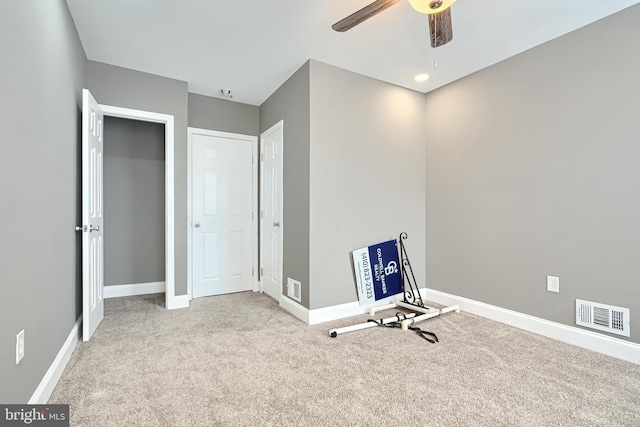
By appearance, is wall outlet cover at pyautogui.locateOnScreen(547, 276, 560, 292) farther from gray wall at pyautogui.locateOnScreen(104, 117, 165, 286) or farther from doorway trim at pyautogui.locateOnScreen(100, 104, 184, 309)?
gray wall at pyautogui.locateOnScreen(104, 117, 165, 286)

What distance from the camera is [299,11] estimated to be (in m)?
2.27

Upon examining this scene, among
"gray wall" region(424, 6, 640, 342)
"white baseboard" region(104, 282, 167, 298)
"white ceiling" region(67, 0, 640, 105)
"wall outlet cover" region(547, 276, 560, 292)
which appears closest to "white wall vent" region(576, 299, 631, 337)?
"gray wall" region(424, 6, 640, 342)

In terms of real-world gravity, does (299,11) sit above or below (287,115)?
above

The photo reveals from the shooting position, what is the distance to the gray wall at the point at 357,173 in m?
Result: 3.02

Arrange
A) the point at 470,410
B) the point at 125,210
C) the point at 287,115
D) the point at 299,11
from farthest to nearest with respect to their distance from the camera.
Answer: the point at 125,210 → the point at 287,115 → the point at 299,11 → the point at 470,410

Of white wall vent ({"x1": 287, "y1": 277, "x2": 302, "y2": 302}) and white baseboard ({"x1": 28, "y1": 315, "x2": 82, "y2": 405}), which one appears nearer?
white baseboard ({"x1": 28, "y1": 315, "x2": 82, "y2": 405})

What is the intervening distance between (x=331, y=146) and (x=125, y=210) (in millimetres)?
2863

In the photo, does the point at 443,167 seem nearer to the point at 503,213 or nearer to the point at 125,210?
the point at 503,213

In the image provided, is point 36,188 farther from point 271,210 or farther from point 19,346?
point 271,210

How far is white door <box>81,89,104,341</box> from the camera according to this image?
2.46 metres

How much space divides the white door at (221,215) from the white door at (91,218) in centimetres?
109

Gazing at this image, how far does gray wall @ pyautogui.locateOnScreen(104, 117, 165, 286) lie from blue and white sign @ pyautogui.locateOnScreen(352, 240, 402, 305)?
8.94 ft

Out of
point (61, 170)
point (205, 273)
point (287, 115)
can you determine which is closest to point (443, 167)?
point (287, 115)

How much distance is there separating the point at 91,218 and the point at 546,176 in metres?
4.05
